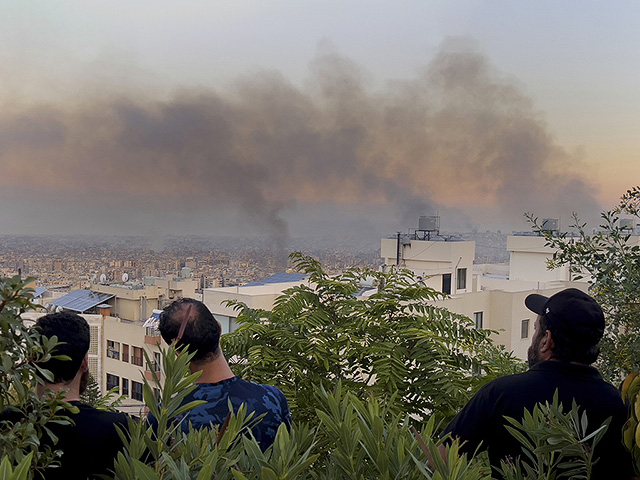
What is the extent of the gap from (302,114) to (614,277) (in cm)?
2191

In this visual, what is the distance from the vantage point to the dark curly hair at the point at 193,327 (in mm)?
1771

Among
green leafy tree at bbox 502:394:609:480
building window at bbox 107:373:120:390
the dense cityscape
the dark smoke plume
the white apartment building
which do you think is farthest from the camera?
the dark smoke plume

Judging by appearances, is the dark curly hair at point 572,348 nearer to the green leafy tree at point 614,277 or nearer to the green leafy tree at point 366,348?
the green leafy tree at point 366,348

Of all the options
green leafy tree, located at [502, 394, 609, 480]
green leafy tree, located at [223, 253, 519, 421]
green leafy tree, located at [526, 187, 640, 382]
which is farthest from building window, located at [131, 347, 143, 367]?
green leafy tree, located at [502, 394, 609, 480]

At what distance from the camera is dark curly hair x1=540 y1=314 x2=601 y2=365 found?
68.9 inches

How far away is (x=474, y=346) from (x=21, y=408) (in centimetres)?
253

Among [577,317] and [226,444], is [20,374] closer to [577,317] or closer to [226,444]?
[226,444]

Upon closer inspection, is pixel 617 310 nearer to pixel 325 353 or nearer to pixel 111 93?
pixel 325 353

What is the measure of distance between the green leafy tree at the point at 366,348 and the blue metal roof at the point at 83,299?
10679 millimetres

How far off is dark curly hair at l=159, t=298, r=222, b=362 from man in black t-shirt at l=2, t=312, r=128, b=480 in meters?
0.28

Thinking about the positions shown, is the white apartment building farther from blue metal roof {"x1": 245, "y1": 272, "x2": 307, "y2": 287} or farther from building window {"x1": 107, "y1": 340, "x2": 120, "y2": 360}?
building window {"x1": 107, "y1": 340, "x2": 120, "y2": 360}

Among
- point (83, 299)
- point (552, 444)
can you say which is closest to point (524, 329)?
point (83, 299)

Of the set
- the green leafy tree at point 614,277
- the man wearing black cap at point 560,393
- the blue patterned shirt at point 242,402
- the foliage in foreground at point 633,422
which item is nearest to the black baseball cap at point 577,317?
the man wearing black cap at point 560,393

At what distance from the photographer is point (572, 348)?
68.9 inches
